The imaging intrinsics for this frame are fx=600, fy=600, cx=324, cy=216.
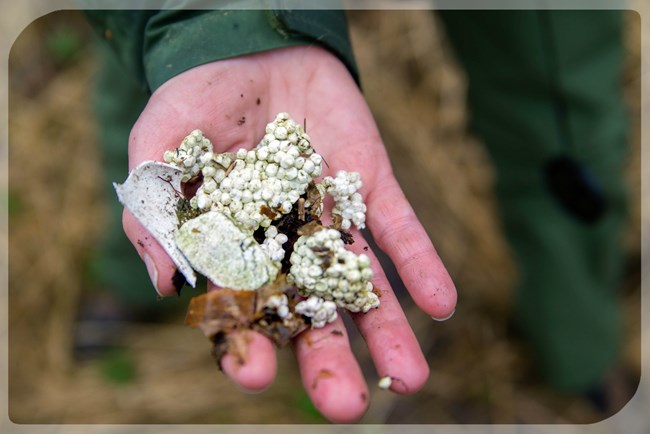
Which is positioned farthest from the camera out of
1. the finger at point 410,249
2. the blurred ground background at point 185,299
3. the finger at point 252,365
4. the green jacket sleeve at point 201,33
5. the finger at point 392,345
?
the blurred ground background at point 185,299

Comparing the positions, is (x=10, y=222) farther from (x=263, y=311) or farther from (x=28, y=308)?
(x=263, y=311)

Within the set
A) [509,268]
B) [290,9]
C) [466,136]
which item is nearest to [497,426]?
[509,268]

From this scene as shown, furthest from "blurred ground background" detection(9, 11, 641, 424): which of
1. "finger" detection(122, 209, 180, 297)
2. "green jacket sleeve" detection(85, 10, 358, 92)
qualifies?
"green jacket sleeve" detection(85, 10, 358, 92)

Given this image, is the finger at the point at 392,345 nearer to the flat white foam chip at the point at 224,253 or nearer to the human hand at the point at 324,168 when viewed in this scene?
the human hand at the point at 324,168

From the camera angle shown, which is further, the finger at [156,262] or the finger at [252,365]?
the finger at [156,262]

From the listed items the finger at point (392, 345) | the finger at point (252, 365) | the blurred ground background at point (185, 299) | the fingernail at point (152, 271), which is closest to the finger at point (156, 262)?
the fingernail at point (152, 271)

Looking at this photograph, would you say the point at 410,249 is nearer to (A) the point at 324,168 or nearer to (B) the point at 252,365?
(A) the point at 324,168

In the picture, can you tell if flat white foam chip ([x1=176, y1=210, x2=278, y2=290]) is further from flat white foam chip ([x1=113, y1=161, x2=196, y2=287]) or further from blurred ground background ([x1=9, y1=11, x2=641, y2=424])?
blurred ground background ([x1=9, y1=11, x2=641, y2=424])

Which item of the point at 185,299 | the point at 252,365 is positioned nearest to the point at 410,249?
the point at 252,365
